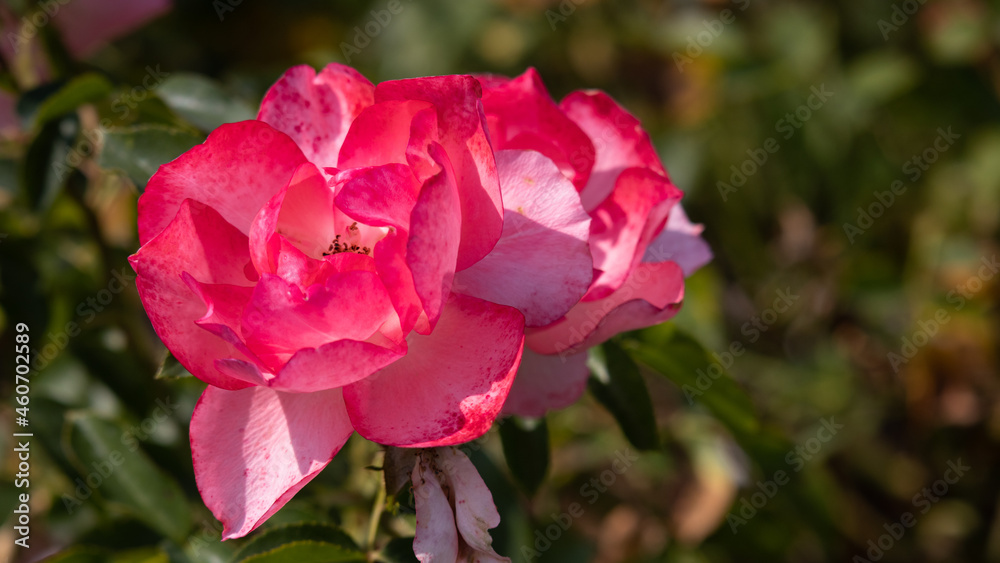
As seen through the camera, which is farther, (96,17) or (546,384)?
(96,17)

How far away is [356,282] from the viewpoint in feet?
1.70

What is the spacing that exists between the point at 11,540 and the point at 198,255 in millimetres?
980

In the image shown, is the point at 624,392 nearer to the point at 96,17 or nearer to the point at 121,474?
the point at 121,474

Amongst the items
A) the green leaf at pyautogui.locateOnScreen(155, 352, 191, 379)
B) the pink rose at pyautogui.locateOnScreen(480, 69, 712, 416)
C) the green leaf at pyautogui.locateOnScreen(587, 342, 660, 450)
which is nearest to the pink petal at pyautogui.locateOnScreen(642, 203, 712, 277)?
the pink rose at pyautogui.locateOnScreen(480, 69, 712, 416)

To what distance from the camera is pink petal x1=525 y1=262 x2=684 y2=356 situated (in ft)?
1.98

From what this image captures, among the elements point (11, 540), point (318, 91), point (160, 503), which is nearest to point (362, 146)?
point (318, 91)

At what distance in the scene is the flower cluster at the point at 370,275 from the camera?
0.52 metres

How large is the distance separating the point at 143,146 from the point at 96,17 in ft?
1.44

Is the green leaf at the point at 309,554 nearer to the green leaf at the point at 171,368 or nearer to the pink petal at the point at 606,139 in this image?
the green leaf at the point at 171,368

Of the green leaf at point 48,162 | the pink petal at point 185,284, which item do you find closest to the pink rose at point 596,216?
the pink petal at point 185,284

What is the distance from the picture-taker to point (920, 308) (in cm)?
174

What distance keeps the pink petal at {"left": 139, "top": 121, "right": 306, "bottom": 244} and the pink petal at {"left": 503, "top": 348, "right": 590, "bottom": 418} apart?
26 cm

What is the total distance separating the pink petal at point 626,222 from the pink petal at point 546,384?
0.28 feet

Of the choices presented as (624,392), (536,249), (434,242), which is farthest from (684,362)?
(434,242)
